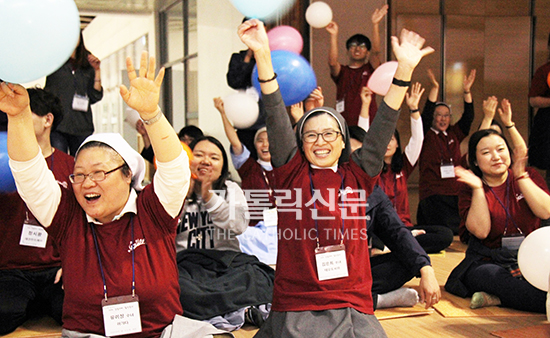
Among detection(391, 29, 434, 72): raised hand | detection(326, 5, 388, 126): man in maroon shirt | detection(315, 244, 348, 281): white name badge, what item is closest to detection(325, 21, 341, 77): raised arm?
detection(326, 5, 388, 126): man in maroon shirt

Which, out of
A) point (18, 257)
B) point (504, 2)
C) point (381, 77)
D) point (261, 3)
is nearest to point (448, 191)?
point (381, 77)

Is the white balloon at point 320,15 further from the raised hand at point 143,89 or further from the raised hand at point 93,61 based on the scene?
the raised hand at point 143,89

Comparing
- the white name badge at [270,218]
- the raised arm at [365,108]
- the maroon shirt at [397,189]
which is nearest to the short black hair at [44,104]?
the white name badge at [270,218]

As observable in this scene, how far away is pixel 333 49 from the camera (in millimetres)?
5016

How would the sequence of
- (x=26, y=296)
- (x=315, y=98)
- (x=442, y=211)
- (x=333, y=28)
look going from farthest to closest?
(x=442, y=211) < (x=333, y=28) < (x=315, y=98) < (x=26, y=296)

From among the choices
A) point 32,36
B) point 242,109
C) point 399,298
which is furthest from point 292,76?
point 32,36

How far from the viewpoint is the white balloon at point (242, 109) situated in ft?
14.4

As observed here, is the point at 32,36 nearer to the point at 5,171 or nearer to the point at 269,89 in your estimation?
the point at 269,89

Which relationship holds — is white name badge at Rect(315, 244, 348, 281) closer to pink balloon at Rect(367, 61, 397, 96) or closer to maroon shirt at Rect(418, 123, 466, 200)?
pink balloon at Rect(367, 61, 397, 96)

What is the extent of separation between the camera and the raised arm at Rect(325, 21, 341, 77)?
4945 millimetres

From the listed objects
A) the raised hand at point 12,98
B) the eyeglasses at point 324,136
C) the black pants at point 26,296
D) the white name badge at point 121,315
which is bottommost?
the black pants at point 26,296

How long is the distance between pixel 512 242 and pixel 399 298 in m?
0.73

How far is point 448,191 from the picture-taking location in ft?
17.7

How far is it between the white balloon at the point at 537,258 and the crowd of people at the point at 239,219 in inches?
12.9
